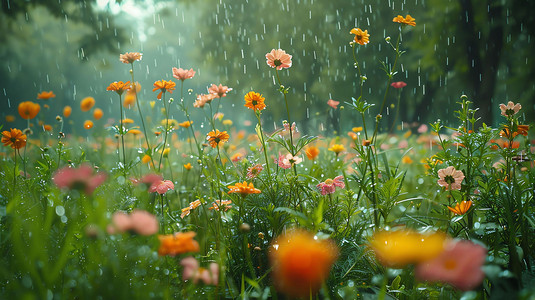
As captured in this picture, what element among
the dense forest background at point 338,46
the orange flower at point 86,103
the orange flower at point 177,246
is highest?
the dense forest background at point 338,46

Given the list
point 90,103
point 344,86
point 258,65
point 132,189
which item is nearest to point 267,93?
point 258,65

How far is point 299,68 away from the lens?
26.6 ft

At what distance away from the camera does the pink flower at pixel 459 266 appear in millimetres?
473

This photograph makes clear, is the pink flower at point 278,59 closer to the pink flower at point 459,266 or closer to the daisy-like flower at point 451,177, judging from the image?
the daisy-like flower at point 451,177

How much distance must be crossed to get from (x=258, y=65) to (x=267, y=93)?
73 centimetres

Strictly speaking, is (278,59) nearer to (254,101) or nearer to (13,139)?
(254,101)

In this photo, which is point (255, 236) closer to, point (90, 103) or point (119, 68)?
point (90, 103)

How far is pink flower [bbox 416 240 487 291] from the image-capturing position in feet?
1.55

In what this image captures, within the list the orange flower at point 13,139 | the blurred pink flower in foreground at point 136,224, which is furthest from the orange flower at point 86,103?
the blurred pink flower in foreground at point 136,224

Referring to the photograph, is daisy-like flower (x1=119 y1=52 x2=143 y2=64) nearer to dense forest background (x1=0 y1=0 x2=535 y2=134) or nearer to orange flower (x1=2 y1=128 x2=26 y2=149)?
orange flower (x1=2 y1=128 x2=26 y2=149)

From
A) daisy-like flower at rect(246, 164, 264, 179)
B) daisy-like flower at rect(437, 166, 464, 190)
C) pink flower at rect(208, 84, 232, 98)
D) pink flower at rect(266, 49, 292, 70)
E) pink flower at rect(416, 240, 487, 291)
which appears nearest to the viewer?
pink flower at rect(416, 240, 487, 291)

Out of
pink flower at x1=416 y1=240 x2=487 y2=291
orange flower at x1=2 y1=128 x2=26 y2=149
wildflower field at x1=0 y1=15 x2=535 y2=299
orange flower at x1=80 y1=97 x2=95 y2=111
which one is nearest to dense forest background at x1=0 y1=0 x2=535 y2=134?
orange flower at x1=80 y1=97 x2=95 y2=111

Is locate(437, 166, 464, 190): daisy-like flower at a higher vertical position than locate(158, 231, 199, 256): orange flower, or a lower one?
higher

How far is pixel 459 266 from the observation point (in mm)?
493
